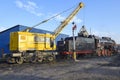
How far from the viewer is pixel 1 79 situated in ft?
55.4

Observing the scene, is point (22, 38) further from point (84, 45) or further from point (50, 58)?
point (84, 45)

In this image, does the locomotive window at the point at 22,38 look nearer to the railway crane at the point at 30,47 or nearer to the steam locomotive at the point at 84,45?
the railway crane at the point at 30,47

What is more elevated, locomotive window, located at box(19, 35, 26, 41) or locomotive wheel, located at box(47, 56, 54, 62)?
Answer: locomotive window, located at box(19, 35, 26, 41)

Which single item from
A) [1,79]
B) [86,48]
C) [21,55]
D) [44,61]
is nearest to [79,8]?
[86,48]

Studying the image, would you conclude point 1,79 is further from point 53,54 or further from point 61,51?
point 61,51

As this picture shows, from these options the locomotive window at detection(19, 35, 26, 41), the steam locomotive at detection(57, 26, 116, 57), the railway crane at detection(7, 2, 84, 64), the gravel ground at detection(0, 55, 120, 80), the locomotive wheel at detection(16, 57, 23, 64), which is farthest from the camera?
the steam locomotive at detection(57, 26, 116, 57)

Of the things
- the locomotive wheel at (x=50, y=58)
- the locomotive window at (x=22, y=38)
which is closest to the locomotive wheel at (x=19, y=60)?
the locomotive window at (x=22, y=38)

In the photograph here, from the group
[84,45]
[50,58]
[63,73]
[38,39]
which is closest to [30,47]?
[38,39]

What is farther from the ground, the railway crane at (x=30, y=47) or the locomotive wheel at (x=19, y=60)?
the railway crane at (x=30, y=47)

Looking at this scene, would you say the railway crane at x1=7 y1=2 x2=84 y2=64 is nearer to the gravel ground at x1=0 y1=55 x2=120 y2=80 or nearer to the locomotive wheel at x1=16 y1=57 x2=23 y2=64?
the locomotive wheel at x1=16 y1=57 x2=23 y2=64

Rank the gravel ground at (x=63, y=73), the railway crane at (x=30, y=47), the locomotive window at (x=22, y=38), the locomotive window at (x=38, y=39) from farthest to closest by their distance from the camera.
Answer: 1. the locomotive window at (x=38, y=39)
2. the locomotive window at (x=22, y=38)
3. the railway crane at (x=30, y=47)
4. the gravel ground at (x=63, y=73)

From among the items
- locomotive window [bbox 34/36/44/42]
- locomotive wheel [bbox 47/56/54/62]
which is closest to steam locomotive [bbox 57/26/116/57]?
locomotive wheel [bbox 47/56/54/62]

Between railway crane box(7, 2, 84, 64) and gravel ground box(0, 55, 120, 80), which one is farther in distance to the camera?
railway crane box(7, 2, 84, 64)

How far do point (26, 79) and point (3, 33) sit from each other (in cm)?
2522
